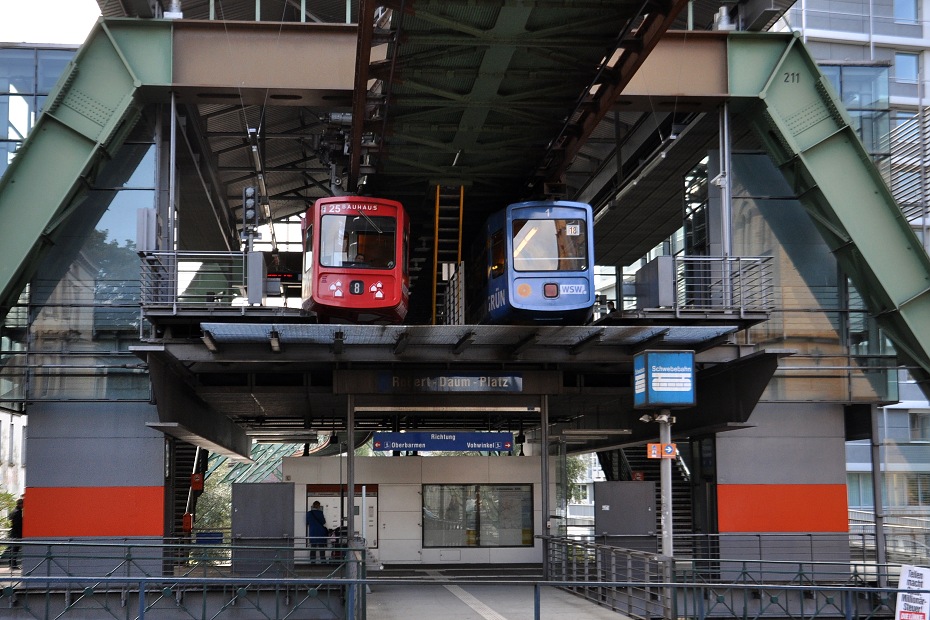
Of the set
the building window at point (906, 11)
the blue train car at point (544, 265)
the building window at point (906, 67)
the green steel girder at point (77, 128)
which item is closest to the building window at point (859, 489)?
the building window at point (906, 67)

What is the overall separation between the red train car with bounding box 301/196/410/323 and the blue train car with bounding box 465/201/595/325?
205 cm

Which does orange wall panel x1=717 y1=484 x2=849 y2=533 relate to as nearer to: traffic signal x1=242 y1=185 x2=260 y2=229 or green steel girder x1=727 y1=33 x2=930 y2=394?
green steel girder x1=727 y1=33 x2=930 y2=394

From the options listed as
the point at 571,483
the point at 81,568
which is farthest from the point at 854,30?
the point at 81,568

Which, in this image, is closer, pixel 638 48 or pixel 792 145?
pixel 638 48

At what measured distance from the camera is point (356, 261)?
21656 mm

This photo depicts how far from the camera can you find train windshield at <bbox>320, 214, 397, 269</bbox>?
2164cm

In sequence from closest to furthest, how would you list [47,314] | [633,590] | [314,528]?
[633,590] → [47,314] → [314,528]

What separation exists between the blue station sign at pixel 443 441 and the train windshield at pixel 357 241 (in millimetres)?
4180

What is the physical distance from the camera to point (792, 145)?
2134 cm

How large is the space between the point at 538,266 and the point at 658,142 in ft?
21.2

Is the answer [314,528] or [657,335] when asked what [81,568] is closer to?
[314,528]

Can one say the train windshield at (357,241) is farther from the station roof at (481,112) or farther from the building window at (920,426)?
the building window at (920,426)

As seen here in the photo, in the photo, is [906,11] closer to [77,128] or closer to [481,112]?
[481,112]

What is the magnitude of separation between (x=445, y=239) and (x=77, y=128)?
961 centimetres
